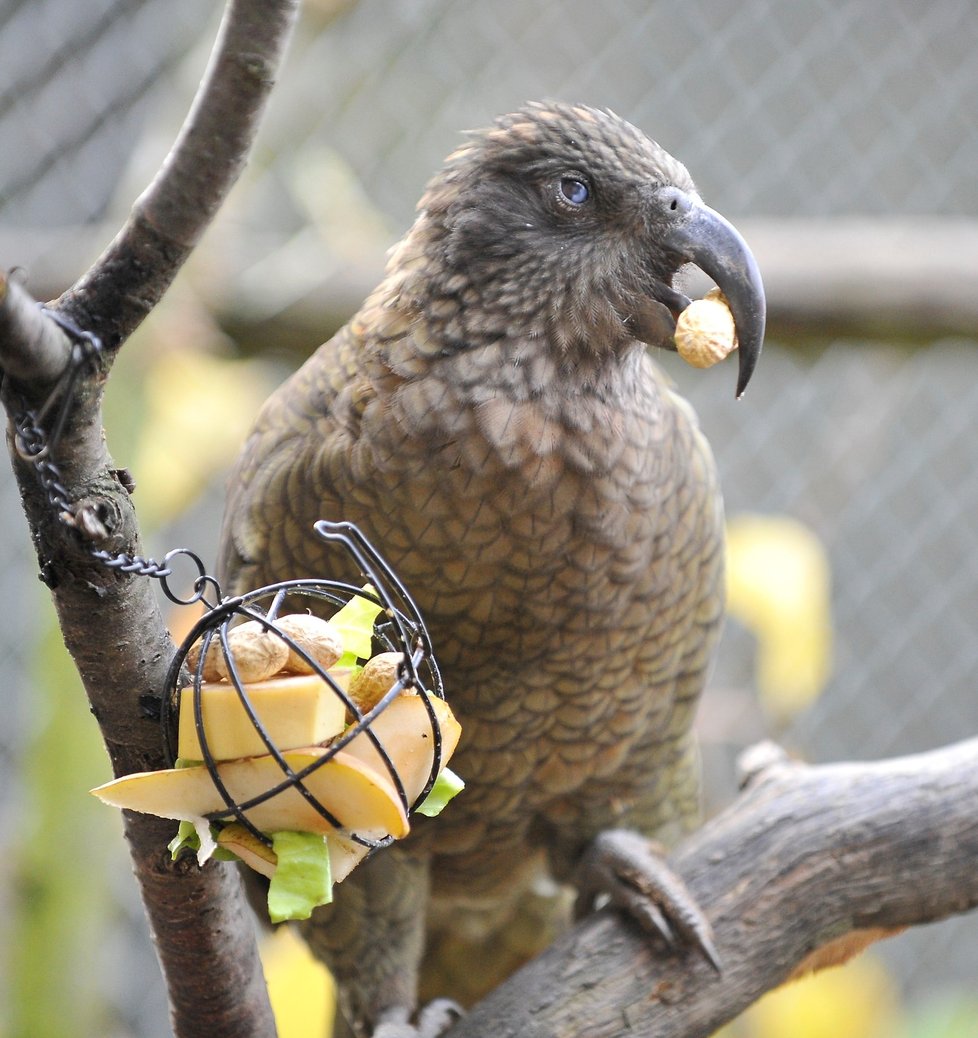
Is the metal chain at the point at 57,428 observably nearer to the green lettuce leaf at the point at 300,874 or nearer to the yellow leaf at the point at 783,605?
the green lettuce leaf at the point at 300,874

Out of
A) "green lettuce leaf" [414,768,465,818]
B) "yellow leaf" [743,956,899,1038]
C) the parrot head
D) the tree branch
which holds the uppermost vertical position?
the parrot head

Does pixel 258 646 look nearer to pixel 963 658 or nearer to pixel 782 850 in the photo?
pixel 782 850

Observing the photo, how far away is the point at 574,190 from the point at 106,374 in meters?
0.58

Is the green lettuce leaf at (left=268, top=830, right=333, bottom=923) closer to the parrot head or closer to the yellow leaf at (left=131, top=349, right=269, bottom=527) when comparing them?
the parrot head

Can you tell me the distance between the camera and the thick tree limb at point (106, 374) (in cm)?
72

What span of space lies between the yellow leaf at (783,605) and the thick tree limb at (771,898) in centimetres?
74

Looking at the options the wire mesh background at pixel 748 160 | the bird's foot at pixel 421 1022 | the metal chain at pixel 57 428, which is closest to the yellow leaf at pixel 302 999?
Result: the bird's foot at pixel 421 1022

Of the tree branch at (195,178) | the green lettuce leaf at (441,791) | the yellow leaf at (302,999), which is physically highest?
the tree branch at (195,178)

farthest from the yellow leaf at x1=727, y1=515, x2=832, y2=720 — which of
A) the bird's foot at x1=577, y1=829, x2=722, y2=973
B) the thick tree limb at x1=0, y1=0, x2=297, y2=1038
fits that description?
the thick tree limb at x1=0, y1=0, x2=297, y2=1038

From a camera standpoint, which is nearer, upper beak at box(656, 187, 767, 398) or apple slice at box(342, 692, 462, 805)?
apple slice at box(342, 692, 462, 805)

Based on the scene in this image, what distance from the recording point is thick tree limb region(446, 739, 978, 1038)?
1339 mm

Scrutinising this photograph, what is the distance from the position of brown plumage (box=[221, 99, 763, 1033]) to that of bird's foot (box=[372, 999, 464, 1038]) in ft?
0.91

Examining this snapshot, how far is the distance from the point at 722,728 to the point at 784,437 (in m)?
1.13

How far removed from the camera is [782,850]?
1405 millimetres
